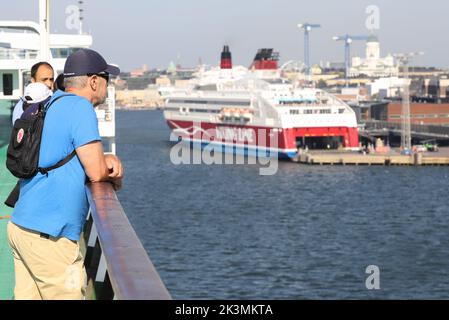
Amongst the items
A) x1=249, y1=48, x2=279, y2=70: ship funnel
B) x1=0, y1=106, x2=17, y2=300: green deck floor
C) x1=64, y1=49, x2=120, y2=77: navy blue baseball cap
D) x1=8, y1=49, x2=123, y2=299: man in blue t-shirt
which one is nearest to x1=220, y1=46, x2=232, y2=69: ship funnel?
x1=249, y1=48, x2=279, y2=70: ship funnel

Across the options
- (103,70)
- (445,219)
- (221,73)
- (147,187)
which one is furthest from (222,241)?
(221,73)

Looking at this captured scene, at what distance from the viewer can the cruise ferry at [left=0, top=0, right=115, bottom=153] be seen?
13.1 m

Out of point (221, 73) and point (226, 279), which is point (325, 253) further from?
point (221, 73)

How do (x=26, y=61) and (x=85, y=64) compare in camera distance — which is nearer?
(x=85, y=64)

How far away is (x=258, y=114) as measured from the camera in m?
61.8

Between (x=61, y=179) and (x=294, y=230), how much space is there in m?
24.1

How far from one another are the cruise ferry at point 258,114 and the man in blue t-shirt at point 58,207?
51.2m

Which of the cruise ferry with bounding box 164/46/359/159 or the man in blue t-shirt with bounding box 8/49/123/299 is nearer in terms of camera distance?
the man in blue t-shirt with bounding box 8/49/123/299

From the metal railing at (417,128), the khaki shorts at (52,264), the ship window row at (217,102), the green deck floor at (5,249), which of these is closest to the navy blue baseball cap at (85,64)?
the khaki shorts at (52,264)

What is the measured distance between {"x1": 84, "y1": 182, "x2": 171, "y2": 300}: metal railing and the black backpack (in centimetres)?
16

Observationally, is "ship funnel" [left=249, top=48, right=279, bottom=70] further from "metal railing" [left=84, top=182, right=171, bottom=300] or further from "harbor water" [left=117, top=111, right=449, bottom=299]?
"metal railing" [left=84, top=182, right=171, bottom=300]

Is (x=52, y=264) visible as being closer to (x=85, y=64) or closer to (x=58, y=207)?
(x=58, y=207)

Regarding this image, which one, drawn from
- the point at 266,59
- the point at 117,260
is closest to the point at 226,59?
the point at 266,59
